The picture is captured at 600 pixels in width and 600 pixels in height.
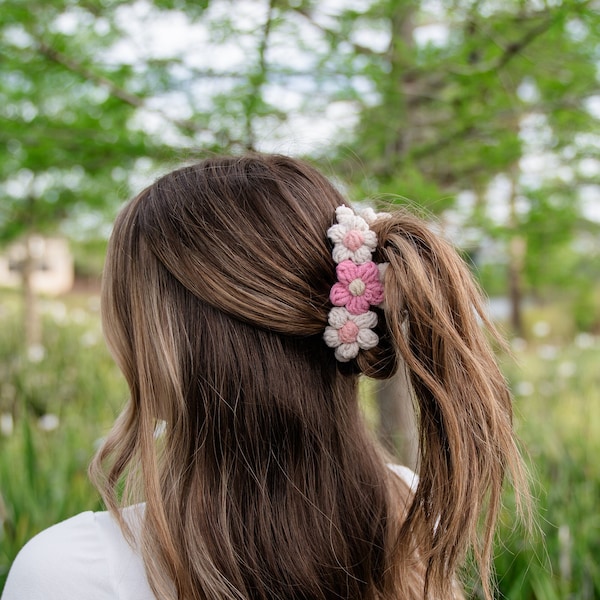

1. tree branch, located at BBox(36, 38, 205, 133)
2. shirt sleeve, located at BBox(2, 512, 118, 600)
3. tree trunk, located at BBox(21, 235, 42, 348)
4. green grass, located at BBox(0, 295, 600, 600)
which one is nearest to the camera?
shirt sleeve, located at BBox(2, 512, 118, 600)

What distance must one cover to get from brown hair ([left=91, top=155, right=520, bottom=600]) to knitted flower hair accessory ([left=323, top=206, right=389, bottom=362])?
33 millimetres

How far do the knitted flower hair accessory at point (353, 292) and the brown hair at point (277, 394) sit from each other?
0.03 meters

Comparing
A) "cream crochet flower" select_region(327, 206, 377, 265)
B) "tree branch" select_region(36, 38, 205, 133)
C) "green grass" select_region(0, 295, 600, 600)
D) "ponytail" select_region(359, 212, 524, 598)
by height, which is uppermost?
"tree branch" select_region(36, 38, 205, 133)

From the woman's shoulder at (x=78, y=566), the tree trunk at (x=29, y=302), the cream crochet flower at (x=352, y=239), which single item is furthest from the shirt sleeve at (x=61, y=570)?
the tree trunk at (x=29, y=302)

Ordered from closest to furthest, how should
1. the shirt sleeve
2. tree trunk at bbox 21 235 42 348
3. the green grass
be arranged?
the shirt sleeve
the green grass
tree trunk at bbox 21 235 42 348

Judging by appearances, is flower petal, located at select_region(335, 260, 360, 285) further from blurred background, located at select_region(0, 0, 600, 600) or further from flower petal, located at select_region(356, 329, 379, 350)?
blurred background, located at select_region(0, 0, 600, 600)

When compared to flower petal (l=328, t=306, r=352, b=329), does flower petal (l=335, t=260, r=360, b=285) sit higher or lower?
higher

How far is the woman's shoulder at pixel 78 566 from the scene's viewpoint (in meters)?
1.03

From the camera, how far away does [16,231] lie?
521cm

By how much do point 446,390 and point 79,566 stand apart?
2.15 feet

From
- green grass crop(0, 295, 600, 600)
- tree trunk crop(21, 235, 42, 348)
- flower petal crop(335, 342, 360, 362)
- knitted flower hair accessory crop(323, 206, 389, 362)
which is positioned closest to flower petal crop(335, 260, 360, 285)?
knitted flower hair accessory crop(323, 206, 389, 362)

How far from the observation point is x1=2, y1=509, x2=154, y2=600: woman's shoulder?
1.03 meters

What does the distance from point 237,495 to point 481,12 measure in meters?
1.55

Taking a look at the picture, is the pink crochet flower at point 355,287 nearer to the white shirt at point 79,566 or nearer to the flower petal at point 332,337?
the flower petal at point 332,337
